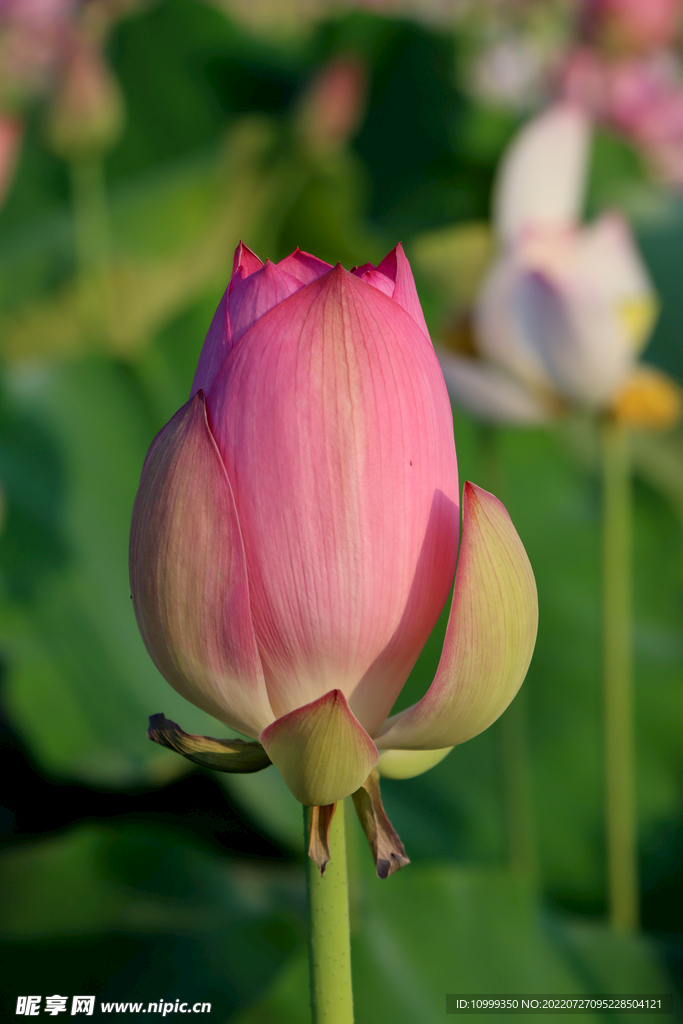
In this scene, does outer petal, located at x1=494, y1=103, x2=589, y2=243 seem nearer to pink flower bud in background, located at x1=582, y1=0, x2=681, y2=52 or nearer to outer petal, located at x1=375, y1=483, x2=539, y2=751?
outer petal, located at x1=375, y1=483, x2=539, y2=751

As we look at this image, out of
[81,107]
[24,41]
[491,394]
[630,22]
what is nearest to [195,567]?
[491,394]

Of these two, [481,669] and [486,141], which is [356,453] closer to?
[481,669]

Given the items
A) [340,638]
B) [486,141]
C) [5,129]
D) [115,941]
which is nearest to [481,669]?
[340,638]

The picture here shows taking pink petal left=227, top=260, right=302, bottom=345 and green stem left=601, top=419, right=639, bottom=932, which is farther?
green stem left=601, top=419, right=639, bottom=932

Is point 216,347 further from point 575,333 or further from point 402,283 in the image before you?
point 575,333

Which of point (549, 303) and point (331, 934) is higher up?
point (549, 303)

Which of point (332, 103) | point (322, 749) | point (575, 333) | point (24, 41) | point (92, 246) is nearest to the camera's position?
point (322, 749)

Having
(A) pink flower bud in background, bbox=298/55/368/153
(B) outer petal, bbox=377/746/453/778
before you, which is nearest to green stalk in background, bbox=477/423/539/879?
(B) outer petal, bbox=377/746/453/778
